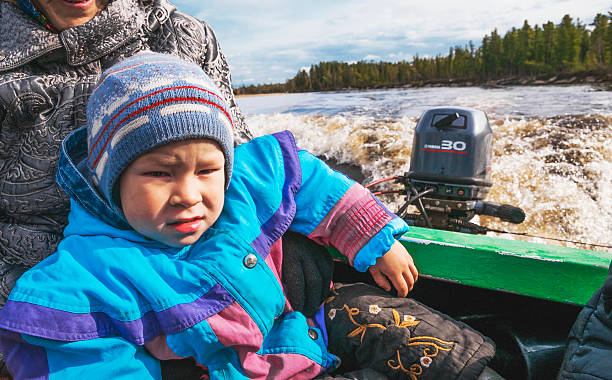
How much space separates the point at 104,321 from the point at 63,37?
32.6 inches

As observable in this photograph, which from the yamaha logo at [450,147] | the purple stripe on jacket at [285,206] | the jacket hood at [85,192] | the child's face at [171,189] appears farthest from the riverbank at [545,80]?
the jacket hood at [85,192]

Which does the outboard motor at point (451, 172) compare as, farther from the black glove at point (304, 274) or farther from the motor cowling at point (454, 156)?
the black glove at point (304, 274)

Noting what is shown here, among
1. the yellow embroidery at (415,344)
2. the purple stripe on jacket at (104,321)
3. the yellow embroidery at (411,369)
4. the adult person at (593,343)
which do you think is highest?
the purple stripe on jacket at (104,321)

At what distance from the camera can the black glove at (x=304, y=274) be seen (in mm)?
1239

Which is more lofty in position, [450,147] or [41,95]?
[41,95]

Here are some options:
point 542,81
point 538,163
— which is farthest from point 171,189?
point 542,81

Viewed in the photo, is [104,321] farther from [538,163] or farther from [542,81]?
[542,81]

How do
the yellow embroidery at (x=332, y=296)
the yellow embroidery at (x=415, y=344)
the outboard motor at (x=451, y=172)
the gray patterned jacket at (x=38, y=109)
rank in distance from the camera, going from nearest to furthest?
the yellow embroidery at (x=415, y=344) → the gray patterned jacket at (x=38, y=109) → the yellow embroidery at (x=332, y=296) → the outboard motor at (x=451, y=172)

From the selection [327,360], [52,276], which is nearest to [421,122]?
[327,360]

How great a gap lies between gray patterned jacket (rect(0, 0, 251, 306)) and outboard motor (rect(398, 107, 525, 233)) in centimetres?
172

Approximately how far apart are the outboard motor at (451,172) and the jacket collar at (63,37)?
172 centimetres

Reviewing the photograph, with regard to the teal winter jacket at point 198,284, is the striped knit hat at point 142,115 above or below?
above

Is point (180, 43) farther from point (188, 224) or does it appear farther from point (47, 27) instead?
point (188, 224)

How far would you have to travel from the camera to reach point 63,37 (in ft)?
3.87
